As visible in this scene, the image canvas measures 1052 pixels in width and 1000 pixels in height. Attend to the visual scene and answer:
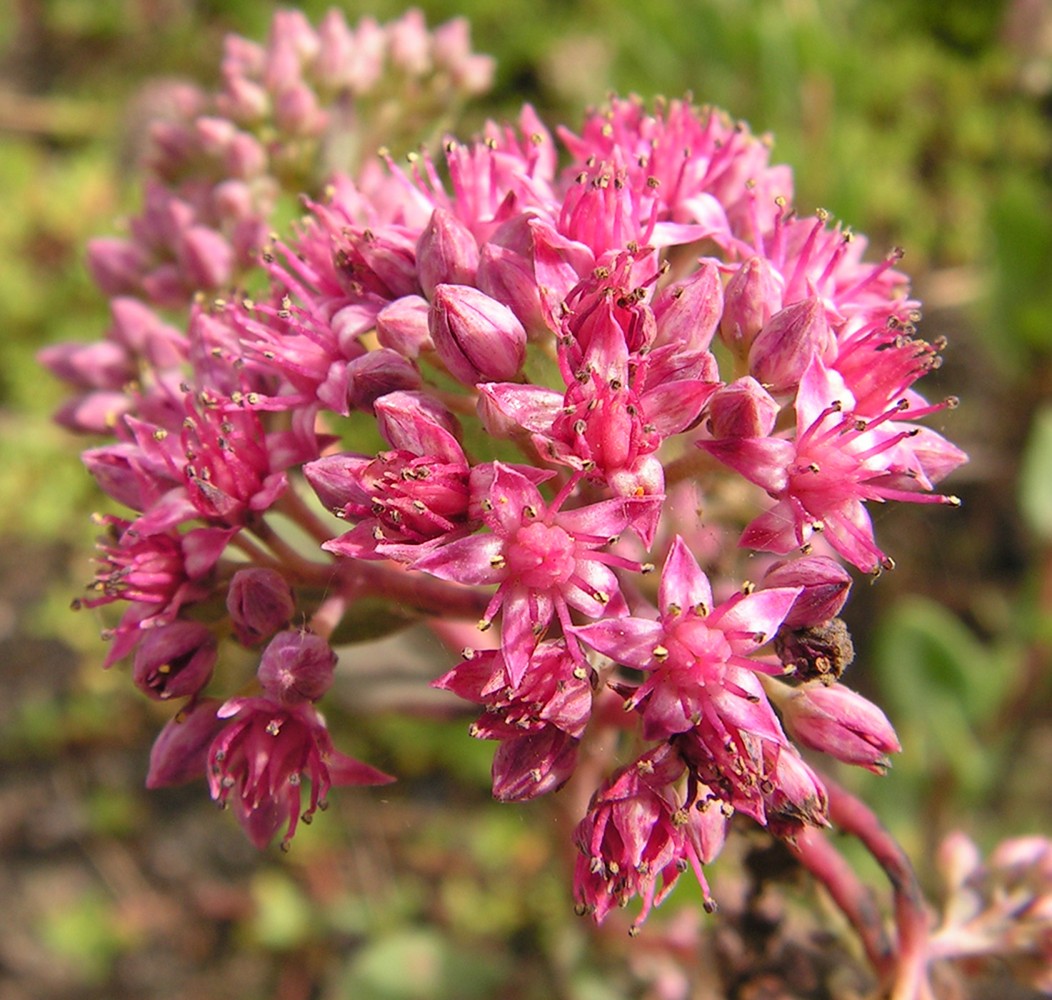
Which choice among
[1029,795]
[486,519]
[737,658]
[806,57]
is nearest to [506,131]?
[486,519]

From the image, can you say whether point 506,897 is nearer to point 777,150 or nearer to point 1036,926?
point 1036,926

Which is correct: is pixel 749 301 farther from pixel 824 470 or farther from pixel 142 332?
pixel 142 332

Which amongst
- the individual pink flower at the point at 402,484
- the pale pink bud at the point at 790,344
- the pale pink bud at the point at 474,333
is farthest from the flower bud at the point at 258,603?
the pale pink bud at the point at 790,344

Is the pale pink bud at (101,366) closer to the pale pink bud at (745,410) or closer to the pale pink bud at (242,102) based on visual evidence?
the pale pink bud at (242,102)

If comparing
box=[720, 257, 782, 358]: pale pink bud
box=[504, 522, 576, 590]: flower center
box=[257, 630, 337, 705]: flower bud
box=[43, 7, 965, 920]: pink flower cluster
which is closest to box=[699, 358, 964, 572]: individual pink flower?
box=[43, 7, 965, 920]: pink flower cluster

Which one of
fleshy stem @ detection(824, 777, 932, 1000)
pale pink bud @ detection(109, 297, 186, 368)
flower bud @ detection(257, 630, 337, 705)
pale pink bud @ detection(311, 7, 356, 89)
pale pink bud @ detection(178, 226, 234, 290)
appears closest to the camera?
flower bud @ detection(257, 630, 337, 705)

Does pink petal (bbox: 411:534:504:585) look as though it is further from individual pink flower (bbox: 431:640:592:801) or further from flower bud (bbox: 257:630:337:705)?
flower bud (bbox: 257:630:337:705)
